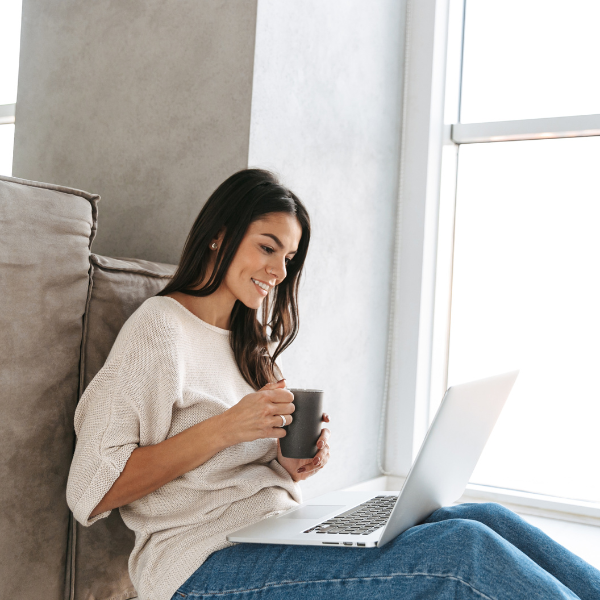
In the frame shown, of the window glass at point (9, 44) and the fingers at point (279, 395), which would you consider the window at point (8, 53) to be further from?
the fingers at point (279, 395)

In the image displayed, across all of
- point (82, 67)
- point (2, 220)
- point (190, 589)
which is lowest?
point (190, 589)

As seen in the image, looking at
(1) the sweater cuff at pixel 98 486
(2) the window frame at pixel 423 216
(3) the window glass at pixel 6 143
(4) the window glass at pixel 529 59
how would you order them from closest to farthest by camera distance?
(1) the sweater cuff at pixel 98 486 → (4) the window glass at pixel 529 59 → (2) the window frame at pixel 423 216 → (3) the window glass at pixel 6 143

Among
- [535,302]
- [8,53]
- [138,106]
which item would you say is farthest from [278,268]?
[8,53]

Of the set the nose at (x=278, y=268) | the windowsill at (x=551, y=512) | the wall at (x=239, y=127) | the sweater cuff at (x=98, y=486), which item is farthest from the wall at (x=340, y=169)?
the sweater cuff at (x=98, y=486)

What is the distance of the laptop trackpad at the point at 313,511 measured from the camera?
1.16 m

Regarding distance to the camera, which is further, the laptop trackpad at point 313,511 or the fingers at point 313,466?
the fingers at point 313,466

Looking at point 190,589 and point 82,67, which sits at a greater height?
point 82,67

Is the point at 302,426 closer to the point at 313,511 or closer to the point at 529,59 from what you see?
the point at 313,511

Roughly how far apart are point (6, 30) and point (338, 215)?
1.73m

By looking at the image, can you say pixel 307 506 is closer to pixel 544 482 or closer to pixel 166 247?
pixel 166 247

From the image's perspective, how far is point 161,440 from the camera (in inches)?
44.0

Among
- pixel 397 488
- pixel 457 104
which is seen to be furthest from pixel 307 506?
pixel 457 104

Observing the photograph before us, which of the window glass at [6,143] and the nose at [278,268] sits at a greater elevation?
the window glass at [6,143]

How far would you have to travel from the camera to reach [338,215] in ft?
6.60
